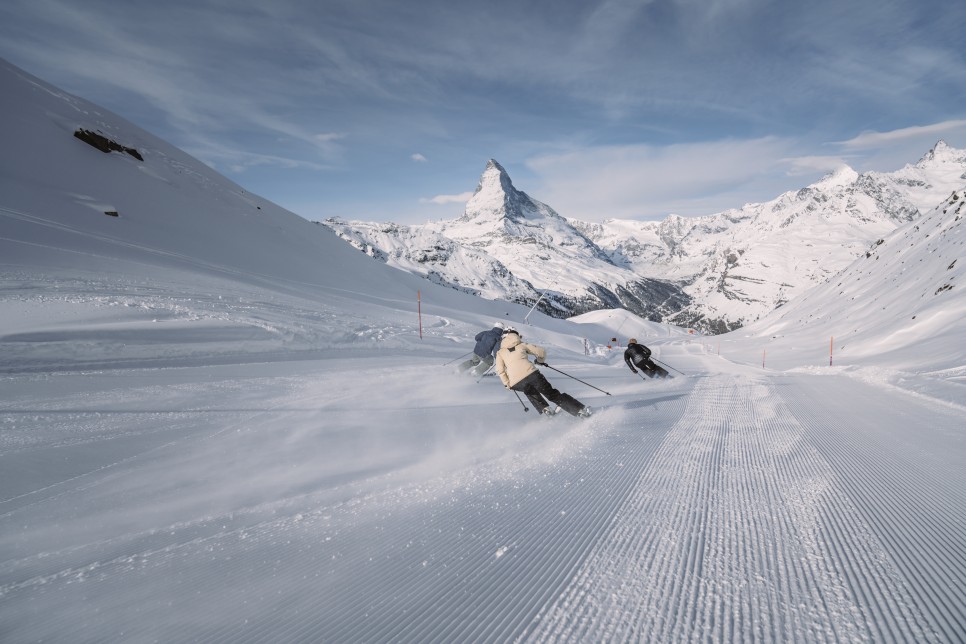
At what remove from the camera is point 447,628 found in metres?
2.52

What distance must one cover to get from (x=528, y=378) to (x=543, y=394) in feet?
1.19

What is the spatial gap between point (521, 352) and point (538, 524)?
3.74 meters

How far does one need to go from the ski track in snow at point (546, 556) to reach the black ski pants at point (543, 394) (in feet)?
5.66

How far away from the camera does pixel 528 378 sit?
23.3 ft

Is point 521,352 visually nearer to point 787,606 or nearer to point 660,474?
point 660,474

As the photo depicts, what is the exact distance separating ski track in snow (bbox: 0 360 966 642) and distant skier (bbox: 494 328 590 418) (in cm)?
176

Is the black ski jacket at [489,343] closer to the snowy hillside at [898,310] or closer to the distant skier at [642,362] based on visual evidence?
the distant skier at [642,362]

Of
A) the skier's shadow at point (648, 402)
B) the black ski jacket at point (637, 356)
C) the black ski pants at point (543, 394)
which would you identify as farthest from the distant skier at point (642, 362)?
the black ski pants at point (543, 394)

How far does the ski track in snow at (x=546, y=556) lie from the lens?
2490 mm

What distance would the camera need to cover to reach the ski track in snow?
8.17 feet

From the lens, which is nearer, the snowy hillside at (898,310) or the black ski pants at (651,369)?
the black ski pants at (651,369)

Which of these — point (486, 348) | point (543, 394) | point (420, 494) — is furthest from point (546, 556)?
point (486, 348)

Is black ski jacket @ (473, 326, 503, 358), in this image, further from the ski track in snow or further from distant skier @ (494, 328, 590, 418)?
the ski track in snow

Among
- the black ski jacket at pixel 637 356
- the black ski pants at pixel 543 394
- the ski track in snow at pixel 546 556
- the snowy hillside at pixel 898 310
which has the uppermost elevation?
the snowy hillside at pixel 898 310
